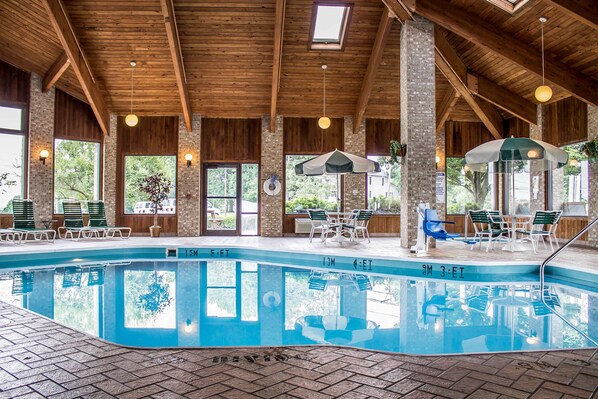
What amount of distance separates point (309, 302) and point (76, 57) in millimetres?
8058

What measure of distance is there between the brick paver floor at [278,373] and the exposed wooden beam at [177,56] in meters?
7.36

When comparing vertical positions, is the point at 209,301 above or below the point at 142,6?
below

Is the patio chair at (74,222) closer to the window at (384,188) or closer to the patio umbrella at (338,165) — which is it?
the patio umbrella at (338,165)

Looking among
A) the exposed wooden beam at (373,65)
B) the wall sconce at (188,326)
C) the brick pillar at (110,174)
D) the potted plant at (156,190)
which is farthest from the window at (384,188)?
the wall sconce at (188,326)

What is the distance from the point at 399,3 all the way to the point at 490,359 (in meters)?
7.27

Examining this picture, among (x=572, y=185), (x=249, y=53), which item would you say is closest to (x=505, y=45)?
(x=572, y=185)

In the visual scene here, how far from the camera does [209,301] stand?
5.29m

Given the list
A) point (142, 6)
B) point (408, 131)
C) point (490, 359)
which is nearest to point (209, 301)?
point (490, 359)

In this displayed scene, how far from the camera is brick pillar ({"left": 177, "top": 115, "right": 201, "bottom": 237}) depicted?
12352 millimetres

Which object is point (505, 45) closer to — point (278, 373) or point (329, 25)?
point (329, 25)

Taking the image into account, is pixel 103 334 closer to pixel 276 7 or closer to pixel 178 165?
pixel 276 7

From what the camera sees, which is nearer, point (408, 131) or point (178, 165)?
point (408, 131)

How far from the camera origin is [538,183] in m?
11.2

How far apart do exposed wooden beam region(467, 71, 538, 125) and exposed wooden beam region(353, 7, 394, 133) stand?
2.37 meters
